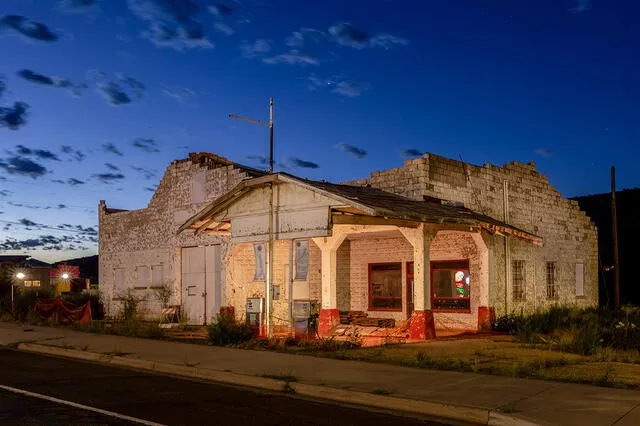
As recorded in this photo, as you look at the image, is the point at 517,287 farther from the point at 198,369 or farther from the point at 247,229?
the point at 198,369

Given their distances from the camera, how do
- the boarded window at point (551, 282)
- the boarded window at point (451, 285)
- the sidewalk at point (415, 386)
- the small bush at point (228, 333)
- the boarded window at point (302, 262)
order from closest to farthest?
1. the sidewalk at point (415, 386)
2. the small bush at point (228, 333)
3. the boarded window at point (302, 262)
4. the boarded window at point (451, 285)
5. the boarded window at point (551, 282)

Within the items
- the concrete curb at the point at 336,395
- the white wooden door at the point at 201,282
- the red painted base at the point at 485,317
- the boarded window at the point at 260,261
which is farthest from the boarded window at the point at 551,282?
the concrete curb at the point at 336,395

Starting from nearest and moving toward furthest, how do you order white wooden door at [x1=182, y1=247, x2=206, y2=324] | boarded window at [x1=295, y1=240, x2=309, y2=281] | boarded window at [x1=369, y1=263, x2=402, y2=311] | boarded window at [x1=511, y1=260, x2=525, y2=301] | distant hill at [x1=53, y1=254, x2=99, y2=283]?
boarded window at [x1=295, y1=240, x2=309, y2=281] < boarded window at [x1=511, y1=260, x2=525, y2=301] < boarded window at [x1=369, y1=263, x2=402, y2=311] < white wooden door at [x1=182, y1=247, x2=206, y2=324] < distant hill at [x1=53, y1=254, x2=99, y2=283]

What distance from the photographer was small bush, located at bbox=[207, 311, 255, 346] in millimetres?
17578

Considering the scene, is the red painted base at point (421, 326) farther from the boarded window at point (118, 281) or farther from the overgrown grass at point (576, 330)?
the boarded window at point (118, 281)

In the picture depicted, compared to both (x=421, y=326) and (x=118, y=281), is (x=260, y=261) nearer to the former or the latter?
(x=421, y=326)

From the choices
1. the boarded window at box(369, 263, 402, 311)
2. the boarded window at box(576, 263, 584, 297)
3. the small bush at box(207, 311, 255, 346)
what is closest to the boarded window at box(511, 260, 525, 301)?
the boarded window at box(369, 263, 402, 311)

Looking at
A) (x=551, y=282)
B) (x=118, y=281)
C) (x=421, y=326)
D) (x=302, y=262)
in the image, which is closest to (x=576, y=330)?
(x=421, y=326)

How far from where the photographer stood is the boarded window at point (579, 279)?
2672cm

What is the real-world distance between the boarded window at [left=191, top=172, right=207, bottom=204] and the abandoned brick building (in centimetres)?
5

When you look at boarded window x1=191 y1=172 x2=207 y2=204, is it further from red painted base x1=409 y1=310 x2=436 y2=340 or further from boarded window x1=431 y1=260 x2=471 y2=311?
red painted base x1=409 y1=310 x2=436 y2=340

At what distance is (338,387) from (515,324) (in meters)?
10.9

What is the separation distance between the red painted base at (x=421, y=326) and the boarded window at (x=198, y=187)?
1117 cm

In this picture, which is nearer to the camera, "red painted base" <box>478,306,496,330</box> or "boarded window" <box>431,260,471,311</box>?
"red painted base" <box>478,306,496,330</box>
